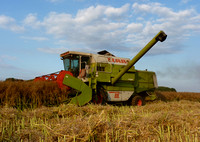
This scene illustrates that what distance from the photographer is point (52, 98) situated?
759 centimetres

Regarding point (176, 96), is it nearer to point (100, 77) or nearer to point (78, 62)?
point (100, 77)

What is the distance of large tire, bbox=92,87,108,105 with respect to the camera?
8.35 meters

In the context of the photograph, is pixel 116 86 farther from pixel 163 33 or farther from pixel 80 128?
pixel 80 128

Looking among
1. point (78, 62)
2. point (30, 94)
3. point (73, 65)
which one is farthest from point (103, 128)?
point (73, 65)

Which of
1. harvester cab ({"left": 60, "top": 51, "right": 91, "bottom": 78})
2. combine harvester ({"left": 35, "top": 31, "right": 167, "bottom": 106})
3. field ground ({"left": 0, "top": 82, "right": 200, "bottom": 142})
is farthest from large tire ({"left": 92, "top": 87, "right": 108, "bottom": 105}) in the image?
field ground ({"left": 0, "top": 82, "right": 200, "bottom": 142})

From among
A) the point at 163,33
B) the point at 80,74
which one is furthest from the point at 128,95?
the point at 163,33

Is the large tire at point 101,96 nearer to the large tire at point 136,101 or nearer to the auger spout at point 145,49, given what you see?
the auger spout at point 145,49

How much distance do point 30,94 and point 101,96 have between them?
290 centimetres

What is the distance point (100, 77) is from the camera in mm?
8695

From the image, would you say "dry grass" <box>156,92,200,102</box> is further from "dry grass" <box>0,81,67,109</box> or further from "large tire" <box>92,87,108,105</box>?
"dry grass" <box>0,81,67,109</box>

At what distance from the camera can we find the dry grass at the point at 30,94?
6.81 meters

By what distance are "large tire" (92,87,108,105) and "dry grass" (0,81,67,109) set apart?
1303 mm

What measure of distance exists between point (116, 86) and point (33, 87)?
12.4ft

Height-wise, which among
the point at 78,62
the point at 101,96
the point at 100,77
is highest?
the point at 78,62
